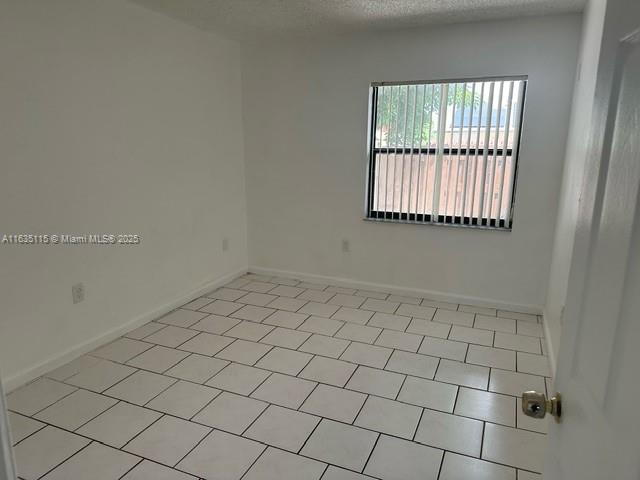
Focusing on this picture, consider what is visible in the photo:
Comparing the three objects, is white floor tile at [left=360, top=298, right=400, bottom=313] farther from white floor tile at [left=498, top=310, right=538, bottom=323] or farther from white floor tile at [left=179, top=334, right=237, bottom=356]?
white floor tile at [left=179, top=334, right=237, bottom=356]

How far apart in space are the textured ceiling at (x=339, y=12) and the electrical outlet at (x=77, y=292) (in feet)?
6.32

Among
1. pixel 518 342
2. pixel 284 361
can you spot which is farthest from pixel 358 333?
pixel 518 342

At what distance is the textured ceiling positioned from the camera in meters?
2.89

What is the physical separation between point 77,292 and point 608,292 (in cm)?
289

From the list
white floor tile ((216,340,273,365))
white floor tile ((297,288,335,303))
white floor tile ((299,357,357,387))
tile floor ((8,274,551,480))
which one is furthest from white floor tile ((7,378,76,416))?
white floor tile ((297,288,335,303))

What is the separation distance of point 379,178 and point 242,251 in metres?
1.61

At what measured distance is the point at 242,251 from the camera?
4.50 meters

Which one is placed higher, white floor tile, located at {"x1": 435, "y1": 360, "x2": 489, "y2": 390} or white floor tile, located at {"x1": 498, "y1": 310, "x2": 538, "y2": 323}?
white floor tile, located at {"x1": 498, "y1": 310, "x2": 538, "y2": 323}

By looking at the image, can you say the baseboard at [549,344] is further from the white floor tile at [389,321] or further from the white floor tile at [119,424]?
the white floor tile at [119,424]

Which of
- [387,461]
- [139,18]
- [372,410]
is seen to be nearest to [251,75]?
[139,18]

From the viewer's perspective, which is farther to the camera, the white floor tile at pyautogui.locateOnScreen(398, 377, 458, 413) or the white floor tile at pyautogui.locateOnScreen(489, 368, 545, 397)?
the white floor tile at pyautogui.locateOnScreen(489, 368, 545, 397)

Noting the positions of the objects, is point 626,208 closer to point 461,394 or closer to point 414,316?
point 461,394

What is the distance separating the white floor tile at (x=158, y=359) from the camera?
268 cm

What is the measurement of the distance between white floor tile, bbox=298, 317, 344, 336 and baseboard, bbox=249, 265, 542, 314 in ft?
2.68
